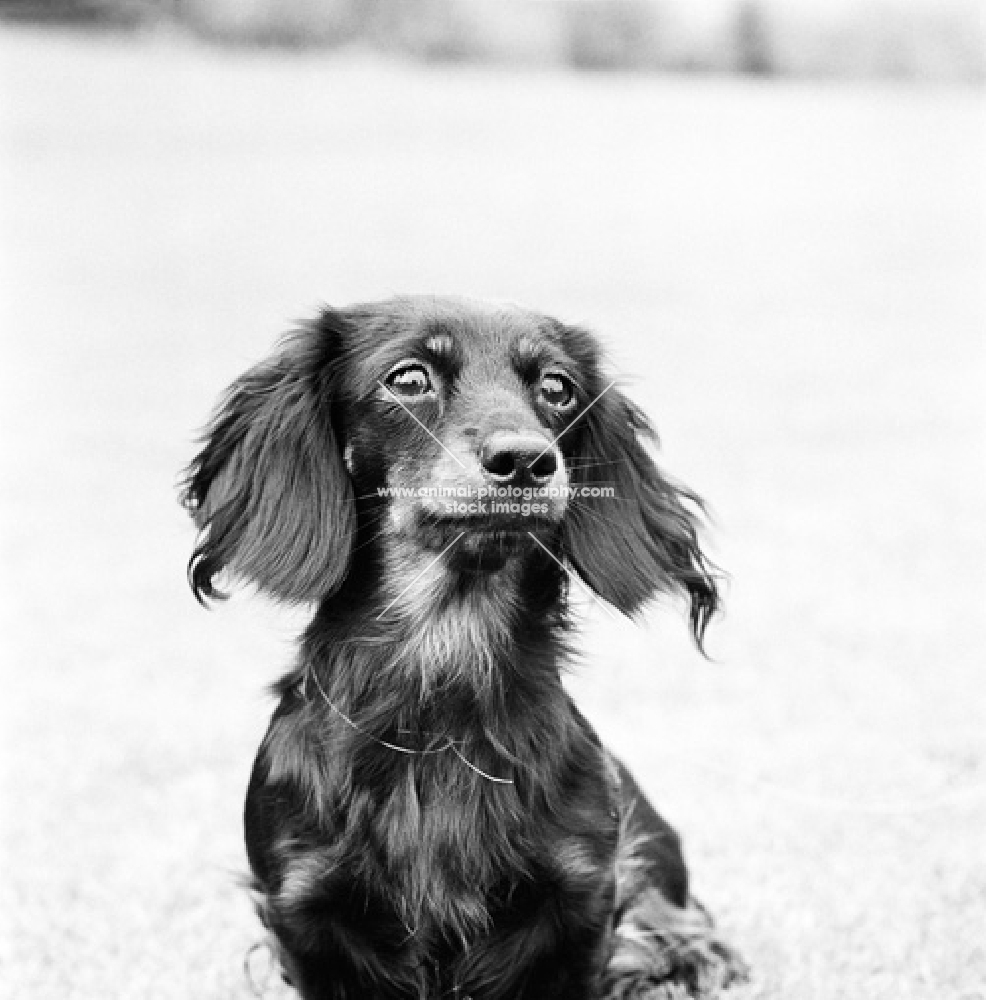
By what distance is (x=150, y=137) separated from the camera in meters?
16.1

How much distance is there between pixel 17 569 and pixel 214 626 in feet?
6.27

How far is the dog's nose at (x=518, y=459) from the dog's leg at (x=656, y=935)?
3.41ft

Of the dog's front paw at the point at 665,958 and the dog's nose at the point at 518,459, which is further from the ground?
the dog's nose at the point at 518,459

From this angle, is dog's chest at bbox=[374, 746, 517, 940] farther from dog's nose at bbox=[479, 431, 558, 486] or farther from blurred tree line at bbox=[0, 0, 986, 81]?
blurred tree line at bbox=[0, 0, 986, 81]

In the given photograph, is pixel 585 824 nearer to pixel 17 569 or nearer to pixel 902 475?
pixel 17 569

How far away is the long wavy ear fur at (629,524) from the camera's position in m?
3.26

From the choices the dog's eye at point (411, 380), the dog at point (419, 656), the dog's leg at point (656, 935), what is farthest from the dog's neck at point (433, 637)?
the dog's leg at point (656, 935)

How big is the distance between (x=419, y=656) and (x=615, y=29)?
9871mm

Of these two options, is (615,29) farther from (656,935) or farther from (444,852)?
(444,852)

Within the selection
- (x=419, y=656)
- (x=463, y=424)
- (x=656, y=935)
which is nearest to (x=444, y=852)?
(x=419, y=656)

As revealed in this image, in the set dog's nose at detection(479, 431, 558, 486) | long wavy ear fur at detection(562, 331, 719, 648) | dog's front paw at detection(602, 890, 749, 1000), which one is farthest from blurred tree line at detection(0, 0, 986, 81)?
dog's nose at detection(479, 431, 558, 486)

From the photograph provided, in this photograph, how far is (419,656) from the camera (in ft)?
10.3

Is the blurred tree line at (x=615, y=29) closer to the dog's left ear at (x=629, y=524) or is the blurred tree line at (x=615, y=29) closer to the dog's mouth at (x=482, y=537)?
the dog's left ear at (x=629, y=524)

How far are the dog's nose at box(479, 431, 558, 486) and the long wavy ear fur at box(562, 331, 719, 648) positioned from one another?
52 cm
